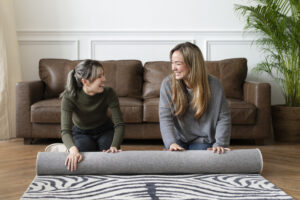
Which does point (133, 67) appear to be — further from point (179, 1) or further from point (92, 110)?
point (92, 110)

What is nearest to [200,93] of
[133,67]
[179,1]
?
[133,67]

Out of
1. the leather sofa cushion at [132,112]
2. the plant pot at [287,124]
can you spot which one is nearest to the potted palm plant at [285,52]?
the plant pot at [287,124]

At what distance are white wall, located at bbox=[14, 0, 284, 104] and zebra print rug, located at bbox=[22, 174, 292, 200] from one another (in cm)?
225

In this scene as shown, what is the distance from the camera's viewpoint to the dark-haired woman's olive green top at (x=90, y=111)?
2.15 m

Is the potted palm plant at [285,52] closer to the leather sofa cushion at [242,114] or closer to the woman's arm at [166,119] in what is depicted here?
the leather sofa cushion at [242,114]

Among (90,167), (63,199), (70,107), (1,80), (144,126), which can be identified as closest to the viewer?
(63,199)

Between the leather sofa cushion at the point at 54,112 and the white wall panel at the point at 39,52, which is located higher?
the white wall panel at the point at 39,52

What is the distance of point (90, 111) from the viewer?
2.28m

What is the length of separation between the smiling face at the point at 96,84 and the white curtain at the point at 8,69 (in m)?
1.64

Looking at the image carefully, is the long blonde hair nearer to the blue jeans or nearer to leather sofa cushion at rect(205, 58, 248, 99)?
the blue jeans

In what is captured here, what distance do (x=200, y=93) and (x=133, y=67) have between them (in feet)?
5.38

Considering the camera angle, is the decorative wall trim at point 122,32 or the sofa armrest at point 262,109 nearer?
the sofa armrest at point 262,109

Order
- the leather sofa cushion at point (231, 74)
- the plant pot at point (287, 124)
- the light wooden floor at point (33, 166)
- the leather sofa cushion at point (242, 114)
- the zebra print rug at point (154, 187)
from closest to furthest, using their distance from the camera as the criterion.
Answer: the zebra print rug at point (154, 187)
the light wooden floor at point (33, 166)
the leather sofa cushion at point (242, 114)
the plant pot at point (287, 124)
the leather sofa cushion at point (231, 74)

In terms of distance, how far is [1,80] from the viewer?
352cm
